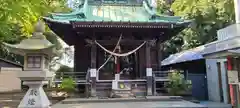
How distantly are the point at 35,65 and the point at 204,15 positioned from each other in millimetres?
13613

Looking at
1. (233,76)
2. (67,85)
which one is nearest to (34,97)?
(67,85)

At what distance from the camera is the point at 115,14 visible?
1469 cm

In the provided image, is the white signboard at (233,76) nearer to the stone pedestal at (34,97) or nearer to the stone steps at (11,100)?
the stone pedestal at (34,97)

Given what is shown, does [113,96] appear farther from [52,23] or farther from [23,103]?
[23,103]

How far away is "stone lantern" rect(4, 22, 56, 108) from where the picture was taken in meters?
6.73

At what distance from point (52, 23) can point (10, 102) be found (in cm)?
438

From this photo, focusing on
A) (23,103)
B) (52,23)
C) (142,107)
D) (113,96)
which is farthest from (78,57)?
(23,103)

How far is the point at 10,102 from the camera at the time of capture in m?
11.1

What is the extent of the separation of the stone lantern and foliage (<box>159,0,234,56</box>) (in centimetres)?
1115

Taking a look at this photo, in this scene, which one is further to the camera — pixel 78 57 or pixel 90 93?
pixel 78 57

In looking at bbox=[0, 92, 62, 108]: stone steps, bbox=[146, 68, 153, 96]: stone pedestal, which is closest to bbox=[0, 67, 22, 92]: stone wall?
bbox=[0, 92, 62, 108]: stone steps

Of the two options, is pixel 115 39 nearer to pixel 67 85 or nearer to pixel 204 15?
pixel 67 85

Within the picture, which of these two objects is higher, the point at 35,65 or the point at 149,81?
the point at 35,65

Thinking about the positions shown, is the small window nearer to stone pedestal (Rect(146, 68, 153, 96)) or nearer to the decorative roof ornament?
the decorative roof ornament
